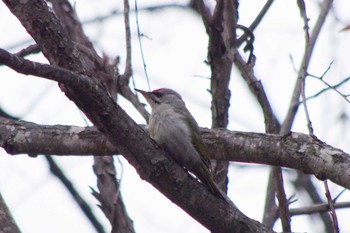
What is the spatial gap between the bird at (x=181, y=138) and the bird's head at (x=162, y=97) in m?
0.16

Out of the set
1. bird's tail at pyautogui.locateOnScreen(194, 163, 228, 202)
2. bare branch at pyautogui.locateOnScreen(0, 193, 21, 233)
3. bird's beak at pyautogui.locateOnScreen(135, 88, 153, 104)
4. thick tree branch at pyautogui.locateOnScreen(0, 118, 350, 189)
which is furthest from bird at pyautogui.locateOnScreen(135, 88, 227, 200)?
bare branch at pyautogui.locateOnScreen(0, 193, 21, 233)

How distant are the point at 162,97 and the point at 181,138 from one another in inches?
37.2

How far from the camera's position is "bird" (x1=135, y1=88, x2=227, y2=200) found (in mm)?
5805

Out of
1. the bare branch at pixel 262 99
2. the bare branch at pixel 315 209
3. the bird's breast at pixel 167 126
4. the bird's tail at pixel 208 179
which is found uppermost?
the bird's breast at pixel 167 126

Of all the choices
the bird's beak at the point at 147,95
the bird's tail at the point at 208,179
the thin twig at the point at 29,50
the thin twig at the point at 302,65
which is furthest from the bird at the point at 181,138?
the thin twig at the point at 29,50

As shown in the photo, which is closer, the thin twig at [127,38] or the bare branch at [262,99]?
the bare branch at [262,99]

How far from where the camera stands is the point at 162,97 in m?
6.83

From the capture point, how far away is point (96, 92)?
14.5 feet

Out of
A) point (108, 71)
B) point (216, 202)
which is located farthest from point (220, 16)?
point (216, 202)

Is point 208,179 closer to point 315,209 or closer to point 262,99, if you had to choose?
point 262,99

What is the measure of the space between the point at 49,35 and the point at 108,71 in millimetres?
2963

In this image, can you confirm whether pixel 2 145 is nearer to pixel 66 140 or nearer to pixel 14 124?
pixel 14 124

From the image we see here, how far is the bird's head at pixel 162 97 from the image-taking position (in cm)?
668

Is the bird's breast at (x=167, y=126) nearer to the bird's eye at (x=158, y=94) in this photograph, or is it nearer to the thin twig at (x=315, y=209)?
the bird's eye at (x=158, y=94)
